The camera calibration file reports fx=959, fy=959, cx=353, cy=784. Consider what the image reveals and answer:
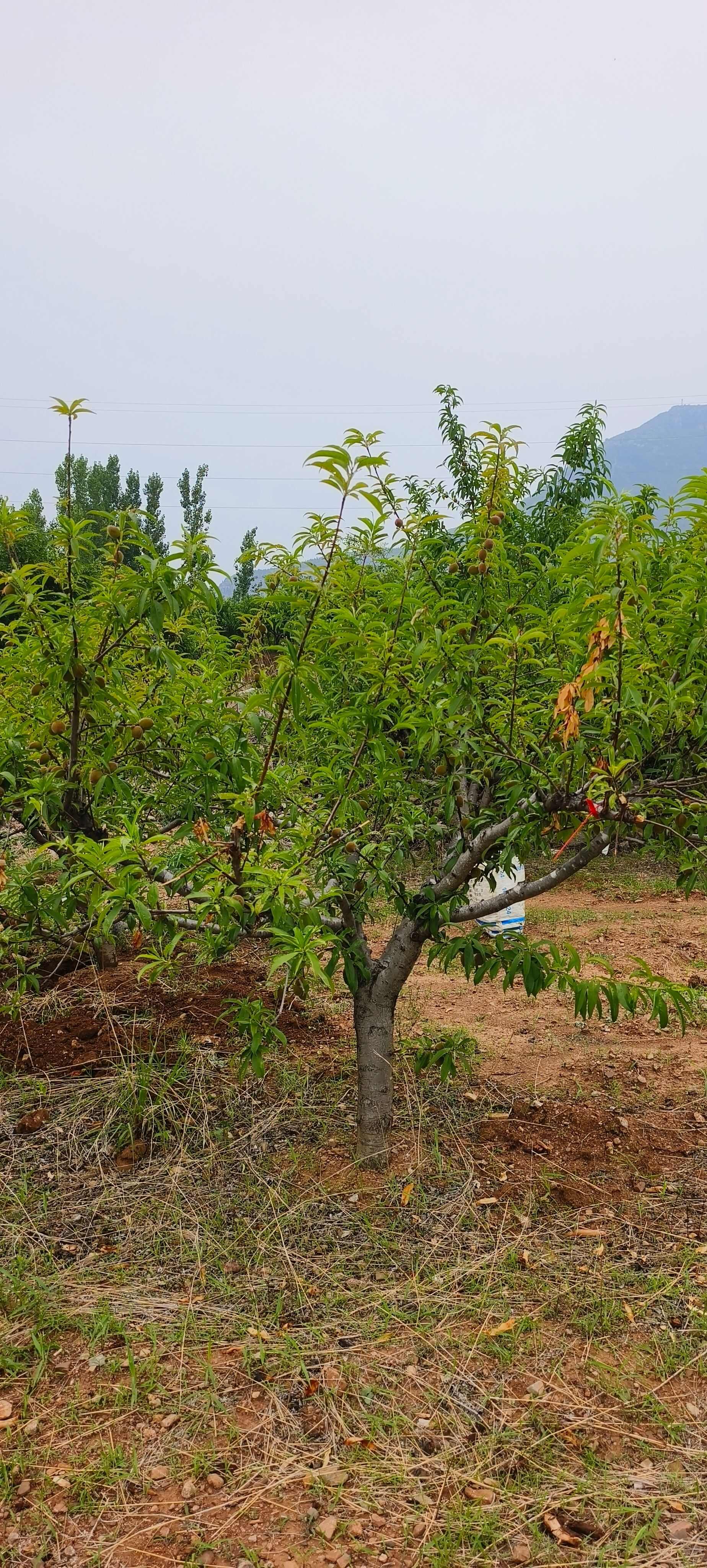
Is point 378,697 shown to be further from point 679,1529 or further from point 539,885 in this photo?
point 679,1529

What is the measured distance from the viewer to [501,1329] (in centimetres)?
260

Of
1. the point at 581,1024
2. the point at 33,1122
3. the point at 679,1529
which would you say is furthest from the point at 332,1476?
the point at 581,1024

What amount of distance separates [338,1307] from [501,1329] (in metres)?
0.46

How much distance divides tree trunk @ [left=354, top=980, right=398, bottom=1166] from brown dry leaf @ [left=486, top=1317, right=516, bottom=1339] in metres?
0.87

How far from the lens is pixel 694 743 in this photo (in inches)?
116

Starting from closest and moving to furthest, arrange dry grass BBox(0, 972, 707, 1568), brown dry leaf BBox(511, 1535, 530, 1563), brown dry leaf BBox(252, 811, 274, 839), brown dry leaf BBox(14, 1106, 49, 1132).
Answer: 1. brown dry leaf BBox(511, 1535, 530, 1563)
2. dry grass BBox(0, 972, 707, 1568)
3. brown dry leaf BBox(252, 811, 274, 839)
4. brown dry leaf BBox(14, 1106, 49, 1132)

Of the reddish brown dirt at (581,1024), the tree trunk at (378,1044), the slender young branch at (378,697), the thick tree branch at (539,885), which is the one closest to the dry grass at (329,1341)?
the tree trunk at (378,1044)

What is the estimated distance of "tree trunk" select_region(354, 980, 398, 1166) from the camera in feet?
11.4

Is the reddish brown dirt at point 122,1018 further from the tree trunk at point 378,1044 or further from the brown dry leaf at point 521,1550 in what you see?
the brown dry leaf at point 521,1550

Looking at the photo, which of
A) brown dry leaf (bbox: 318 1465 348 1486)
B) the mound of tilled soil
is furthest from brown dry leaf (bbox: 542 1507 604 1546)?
the mound of tilled soil

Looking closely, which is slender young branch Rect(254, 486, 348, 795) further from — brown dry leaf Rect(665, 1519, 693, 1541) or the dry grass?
brown dry leaf Rect(665, 1519, 693, 1541)

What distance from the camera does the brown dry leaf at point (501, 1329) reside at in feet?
8.48

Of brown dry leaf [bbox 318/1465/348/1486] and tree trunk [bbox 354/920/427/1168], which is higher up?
tree trunk [bbox 354/920/427/1168]

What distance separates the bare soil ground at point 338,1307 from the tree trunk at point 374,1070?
0.09m
